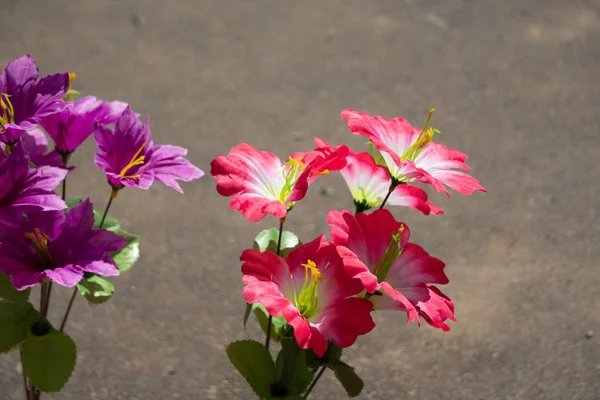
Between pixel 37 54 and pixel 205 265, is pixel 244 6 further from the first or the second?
pixel 205 265

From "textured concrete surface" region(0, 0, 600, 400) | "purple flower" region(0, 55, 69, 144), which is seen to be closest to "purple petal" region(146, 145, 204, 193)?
"purple flower" region(0, 55, 69, 144)

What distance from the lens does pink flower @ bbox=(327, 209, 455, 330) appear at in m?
0.59

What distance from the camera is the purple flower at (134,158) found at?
653mm

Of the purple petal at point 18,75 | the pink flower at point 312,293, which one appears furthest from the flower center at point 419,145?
the purple petal at point 18,75

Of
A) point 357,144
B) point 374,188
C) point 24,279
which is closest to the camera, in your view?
point 24,279

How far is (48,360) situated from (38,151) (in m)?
0.20

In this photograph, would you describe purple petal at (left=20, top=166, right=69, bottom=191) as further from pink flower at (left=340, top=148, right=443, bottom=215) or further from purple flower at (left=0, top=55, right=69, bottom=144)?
pink flower at (left=340, top=148, right=443, bottom=215)

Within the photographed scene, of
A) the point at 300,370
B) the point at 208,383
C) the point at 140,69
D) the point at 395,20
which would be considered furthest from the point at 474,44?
the point at 300,370

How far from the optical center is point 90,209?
0.64 meters

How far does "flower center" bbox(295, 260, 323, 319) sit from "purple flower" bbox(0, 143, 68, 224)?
200mm

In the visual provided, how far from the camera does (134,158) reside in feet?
2.18

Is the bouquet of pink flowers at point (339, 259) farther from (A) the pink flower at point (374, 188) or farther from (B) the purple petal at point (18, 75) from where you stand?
(B) the purple petal at point (18, 75)

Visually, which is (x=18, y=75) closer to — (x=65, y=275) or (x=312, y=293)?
(x=65, y=275)

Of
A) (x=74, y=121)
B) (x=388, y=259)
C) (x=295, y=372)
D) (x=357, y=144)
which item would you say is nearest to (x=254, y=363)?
(x=295, y=372)
